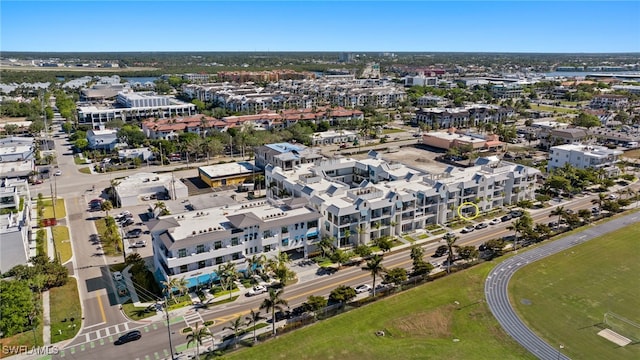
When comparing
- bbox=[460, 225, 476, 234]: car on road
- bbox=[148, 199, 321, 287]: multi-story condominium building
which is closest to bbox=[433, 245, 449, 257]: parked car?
bbox=[460, 225, 476, 234]: car on road

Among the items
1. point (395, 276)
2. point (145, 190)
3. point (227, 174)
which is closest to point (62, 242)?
point (145, 190)

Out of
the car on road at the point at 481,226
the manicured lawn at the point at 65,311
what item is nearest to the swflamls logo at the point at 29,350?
the manicured lawn at the point at 65,311

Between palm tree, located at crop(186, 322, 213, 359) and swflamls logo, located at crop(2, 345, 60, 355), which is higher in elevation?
palm tree, located at crop(186, 322, 213, 359)

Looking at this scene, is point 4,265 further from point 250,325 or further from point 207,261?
point 250,325

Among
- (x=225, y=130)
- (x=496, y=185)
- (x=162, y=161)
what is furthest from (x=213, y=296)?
(x=225, y=130)

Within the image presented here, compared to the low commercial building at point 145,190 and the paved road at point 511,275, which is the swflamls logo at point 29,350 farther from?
the paved road at point 511,275

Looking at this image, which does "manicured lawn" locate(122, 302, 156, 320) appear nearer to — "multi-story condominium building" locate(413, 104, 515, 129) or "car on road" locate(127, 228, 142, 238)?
"car on road" locate(127, 228, 142, 238)
